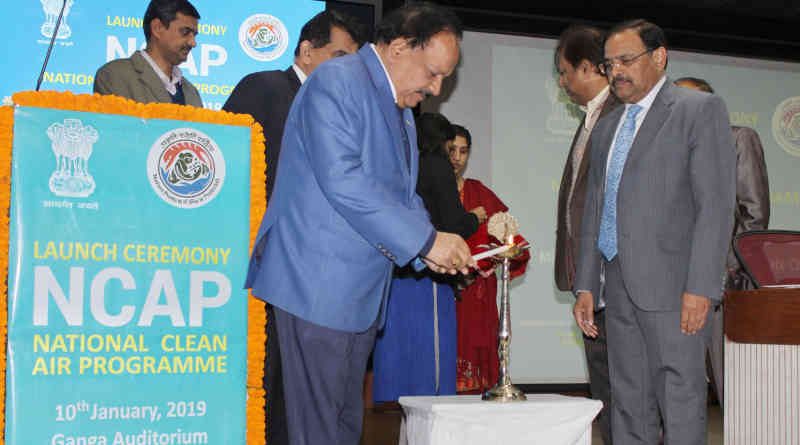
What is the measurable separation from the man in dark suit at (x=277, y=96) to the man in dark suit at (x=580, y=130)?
2.74 ft

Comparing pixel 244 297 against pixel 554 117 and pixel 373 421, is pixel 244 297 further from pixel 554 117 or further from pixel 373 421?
pixel 554 117

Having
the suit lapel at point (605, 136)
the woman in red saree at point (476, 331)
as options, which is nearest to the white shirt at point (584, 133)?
the suit lapel at point (605, 136)

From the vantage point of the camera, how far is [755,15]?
668 cm

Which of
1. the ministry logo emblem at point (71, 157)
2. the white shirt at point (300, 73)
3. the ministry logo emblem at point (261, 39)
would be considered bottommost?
the ministry logo emblem at point (71, 157)

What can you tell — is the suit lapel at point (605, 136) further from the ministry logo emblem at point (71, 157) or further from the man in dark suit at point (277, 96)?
the ministry logo emblem at point (71, 157)

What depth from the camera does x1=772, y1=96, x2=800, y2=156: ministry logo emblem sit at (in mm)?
6555

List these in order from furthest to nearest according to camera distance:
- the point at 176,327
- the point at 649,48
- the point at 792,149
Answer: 1. the point at 792,149
2. the point at 649,48
3. the point at 176,327

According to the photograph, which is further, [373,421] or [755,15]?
[755,15]

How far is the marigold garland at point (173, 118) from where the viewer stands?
202 centimetres

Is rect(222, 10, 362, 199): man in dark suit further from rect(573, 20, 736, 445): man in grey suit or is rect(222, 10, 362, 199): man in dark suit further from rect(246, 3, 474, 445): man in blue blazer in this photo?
rect(573, 20, 736, 445): man in grey suit

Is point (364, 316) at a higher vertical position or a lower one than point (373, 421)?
higher

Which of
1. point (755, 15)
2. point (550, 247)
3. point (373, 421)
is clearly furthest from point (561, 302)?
point (755, 15)

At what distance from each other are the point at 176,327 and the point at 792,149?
574cm

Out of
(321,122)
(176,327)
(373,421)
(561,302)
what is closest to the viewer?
(321,122)
